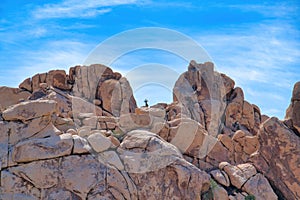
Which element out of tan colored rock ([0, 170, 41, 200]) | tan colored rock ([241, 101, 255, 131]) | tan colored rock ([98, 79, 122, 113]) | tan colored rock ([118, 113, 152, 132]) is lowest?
tan colored rock ([0, 170, 41, 200])

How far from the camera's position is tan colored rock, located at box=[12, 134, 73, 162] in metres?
25.8

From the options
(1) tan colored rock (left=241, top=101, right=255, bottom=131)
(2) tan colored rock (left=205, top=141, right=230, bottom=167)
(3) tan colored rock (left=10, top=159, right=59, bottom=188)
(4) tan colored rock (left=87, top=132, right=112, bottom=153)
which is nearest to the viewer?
(3) tan colored rock (left=10, top=159, right=59, bottom=188)

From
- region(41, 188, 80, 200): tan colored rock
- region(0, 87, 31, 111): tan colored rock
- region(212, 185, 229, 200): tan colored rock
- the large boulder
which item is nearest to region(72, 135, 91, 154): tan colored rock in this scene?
region(41, 188, 80, 200): tan colored rock

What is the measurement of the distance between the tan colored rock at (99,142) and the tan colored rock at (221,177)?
6.97 metres

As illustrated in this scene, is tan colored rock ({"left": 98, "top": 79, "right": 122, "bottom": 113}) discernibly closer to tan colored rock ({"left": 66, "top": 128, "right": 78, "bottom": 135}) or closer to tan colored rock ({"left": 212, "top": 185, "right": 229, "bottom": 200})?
tan colored rock ({"left": 66, "top": 128, "right": 78, "bottom": 135})

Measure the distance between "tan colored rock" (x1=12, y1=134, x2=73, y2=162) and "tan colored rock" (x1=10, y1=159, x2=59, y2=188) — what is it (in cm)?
37

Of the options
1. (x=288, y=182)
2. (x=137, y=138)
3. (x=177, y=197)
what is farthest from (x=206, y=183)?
(x=288, y=182)

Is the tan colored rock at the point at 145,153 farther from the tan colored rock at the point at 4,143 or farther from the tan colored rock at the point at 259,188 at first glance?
the tan colored rock at the point at 4,143

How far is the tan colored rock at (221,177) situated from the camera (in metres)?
29.2

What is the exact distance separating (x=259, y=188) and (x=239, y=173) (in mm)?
1529

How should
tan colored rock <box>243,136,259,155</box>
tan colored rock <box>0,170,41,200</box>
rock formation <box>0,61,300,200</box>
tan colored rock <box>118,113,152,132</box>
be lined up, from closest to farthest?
tan colored rock <box>0,170,41,200</box>, rock formation <box>0,61,300,200</box>, tan colored rock <box>118,113,152,132</box>, tan colored rock <box>243,136,259,155</box>

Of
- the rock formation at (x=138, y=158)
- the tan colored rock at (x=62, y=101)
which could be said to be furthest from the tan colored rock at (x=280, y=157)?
the tan colored rock at (x=62, y=101)

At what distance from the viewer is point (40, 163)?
25719 millimetres

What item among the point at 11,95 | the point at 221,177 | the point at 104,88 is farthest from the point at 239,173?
the point at 11,95
